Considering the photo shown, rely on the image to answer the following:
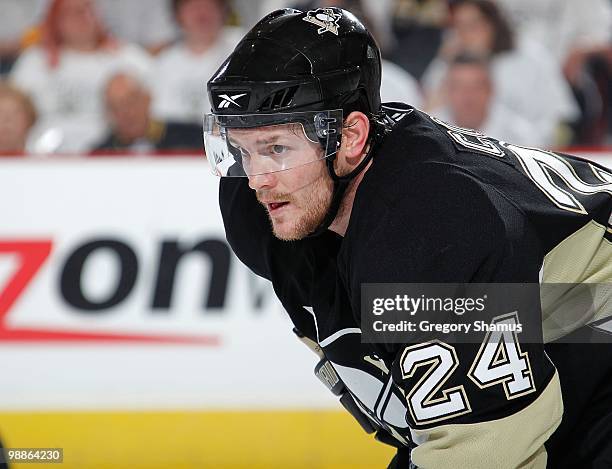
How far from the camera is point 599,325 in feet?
5.23

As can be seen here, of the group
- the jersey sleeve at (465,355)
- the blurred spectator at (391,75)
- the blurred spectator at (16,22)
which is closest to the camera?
the jersey sleeve at (465,355)

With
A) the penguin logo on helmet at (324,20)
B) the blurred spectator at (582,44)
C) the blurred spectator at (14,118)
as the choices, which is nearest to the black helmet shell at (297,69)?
→ the penguin logo on helmet at (324,20)

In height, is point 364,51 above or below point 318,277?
above

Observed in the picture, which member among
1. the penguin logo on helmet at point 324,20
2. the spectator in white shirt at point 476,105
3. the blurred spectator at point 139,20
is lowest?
the spectator in white shirt at point 476,105

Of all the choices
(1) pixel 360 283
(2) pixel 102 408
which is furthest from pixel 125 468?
(1) pixel 360 283

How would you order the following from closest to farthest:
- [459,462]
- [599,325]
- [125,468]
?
[459,462], [599,325], [125,468]

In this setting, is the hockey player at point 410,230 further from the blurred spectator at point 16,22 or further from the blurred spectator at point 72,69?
the blurred spectator at point 16,22

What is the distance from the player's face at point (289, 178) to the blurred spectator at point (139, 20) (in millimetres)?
2439

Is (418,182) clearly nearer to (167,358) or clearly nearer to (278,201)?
(278,201)

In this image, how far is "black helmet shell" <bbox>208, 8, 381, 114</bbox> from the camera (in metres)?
1.51

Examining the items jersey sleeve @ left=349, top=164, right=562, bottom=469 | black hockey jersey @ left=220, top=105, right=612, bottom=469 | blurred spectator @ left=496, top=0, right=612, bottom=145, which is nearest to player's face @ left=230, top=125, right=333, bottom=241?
black hockey jersey @ left=220, top=105, right=612, bottom=469

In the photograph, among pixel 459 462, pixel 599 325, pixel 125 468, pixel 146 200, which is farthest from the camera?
pixel 146 200

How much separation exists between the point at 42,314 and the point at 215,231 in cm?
58

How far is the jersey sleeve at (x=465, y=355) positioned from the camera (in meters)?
1.34
